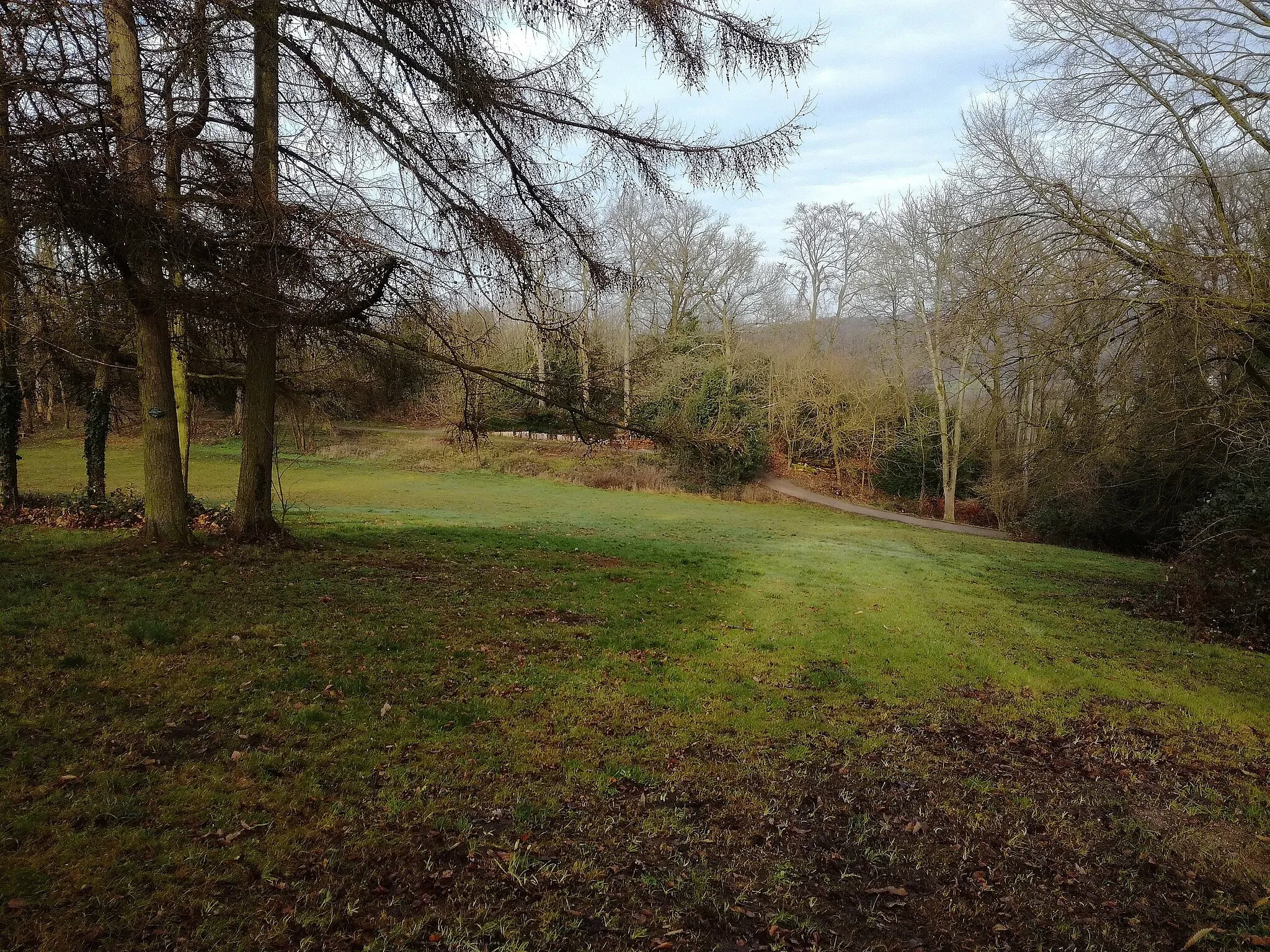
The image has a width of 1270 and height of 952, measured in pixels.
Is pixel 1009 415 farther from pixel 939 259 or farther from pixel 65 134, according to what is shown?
pixel 65 134

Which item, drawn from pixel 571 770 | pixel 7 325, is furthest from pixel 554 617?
pixel 7 325

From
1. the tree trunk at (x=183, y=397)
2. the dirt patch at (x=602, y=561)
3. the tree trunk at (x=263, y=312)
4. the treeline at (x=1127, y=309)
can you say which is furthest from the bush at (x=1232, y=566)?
the tree trunk at (x=183, y=397)

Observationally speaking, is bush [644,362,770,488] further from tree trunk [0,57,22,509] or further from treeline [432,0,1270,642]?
tree trunk [0,57,22,509]

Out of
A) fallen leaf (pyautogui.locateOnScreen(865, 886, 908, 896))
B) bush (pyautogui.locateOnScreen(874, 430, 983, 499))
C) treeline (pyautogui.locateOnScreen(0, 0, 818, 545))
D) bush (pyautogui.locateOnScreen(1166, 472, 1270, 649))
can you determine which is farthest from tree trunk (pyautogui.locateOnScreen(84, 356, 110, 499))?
bush (pyautogui.locateOnScreen(874, 430, 983, 499))

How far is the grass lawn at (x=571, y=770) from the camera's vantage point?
2891 millimetres

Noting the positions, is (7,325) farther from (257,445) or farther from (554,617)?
(554,617)

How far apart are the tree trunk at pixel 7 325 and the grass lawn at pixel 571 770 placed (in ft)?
8.41

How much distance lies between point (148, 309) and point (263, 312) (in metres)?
2.29

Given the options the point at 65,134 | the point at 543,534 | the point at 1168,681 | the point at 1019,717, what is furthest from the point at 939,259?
the point at 65,134

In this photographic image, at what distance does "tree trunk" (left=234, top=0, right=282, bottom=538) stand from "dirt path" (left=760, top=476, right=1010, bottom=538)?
2273cm

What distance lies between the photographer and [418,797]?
3.65m

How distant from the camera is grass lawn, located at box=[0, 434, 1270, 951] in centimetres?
289

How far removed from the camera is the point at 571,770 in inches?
166

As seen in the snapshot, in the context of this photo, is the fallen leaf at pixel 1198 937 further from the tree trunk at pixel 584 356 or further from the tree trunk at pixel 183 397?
the tree trunk at pixel 183 397
